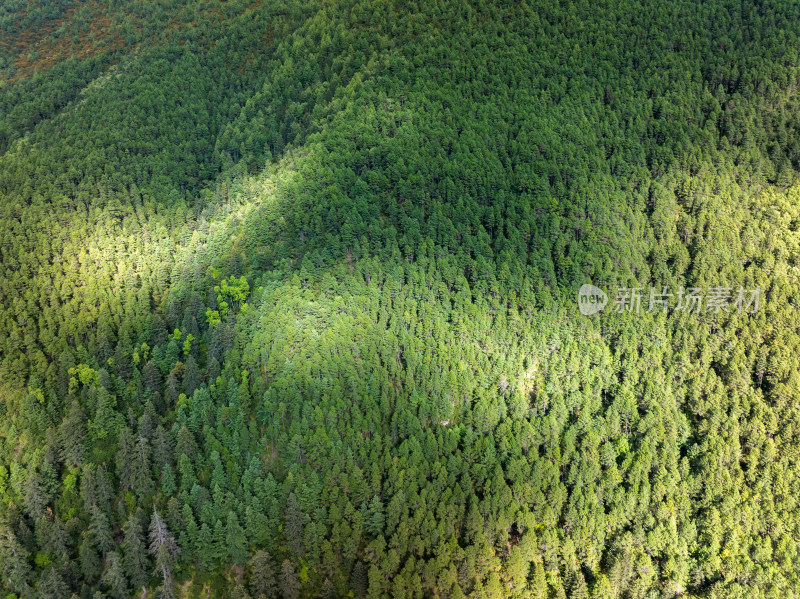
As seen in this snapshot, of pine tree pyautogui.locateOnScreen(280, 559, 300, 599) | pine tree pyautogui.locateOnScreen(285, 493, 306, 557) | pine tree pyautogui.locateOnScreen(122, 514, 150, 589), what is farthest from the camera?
pine tree pyautogui.locateOnScreen(122, 514, 150, 589)

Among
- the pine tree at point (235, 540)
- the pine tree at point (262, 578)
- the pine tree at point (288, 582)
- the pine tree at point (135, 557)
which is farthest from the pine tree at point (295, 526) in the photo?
the pine tree at point (135, 557)

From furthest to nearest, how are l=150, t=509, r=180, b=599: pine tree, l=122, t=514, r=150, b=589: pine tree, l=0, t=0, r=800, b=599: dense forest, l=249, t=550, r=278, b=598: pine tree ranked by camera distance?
l=0, t=0, r=800, b=599: dense forest, l=122, t=514, r=150, b=589: pine tree, l=150, t=509, r=180, b=599: pine tree, l=249, t=550, r=278, b=598: pine tree

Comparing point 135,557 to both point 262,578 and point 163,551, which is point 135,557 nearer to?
point 163,551

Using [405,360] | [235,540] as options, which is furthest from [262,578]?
[405,360]

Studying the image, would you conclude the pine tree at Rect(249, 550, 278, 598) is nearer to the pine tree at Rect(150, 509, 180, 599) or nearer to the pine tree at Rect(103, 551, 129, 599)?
the pine tree at Rect(150, 509, 180, 599)

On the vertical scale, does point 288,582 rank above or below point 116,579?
below

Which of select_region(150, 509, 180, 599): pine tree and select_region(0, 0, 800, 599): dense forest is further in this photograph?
select_region(0, 0, 800, 599): dense forest

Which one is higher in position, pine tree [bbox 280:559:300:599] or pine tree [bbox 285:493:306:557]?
pine tree [bbox 285:493:306:557]

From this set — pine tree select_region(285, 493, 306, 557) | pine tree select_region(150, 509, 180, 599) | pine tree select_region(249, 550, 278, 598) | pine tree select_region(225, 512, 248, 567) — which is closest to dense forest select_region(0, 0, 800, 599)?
pine tree select_region(249, 550, 278, 598)

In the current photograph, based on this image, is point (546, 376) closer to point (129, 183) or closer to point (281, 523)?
point (281, 523)

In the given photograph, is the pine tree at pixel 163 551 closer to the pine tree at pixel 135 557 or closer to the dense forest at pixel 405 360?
the dense forest at pixel 405 360

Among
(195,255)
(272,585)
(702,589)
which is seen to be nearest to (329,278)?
(195,255)
